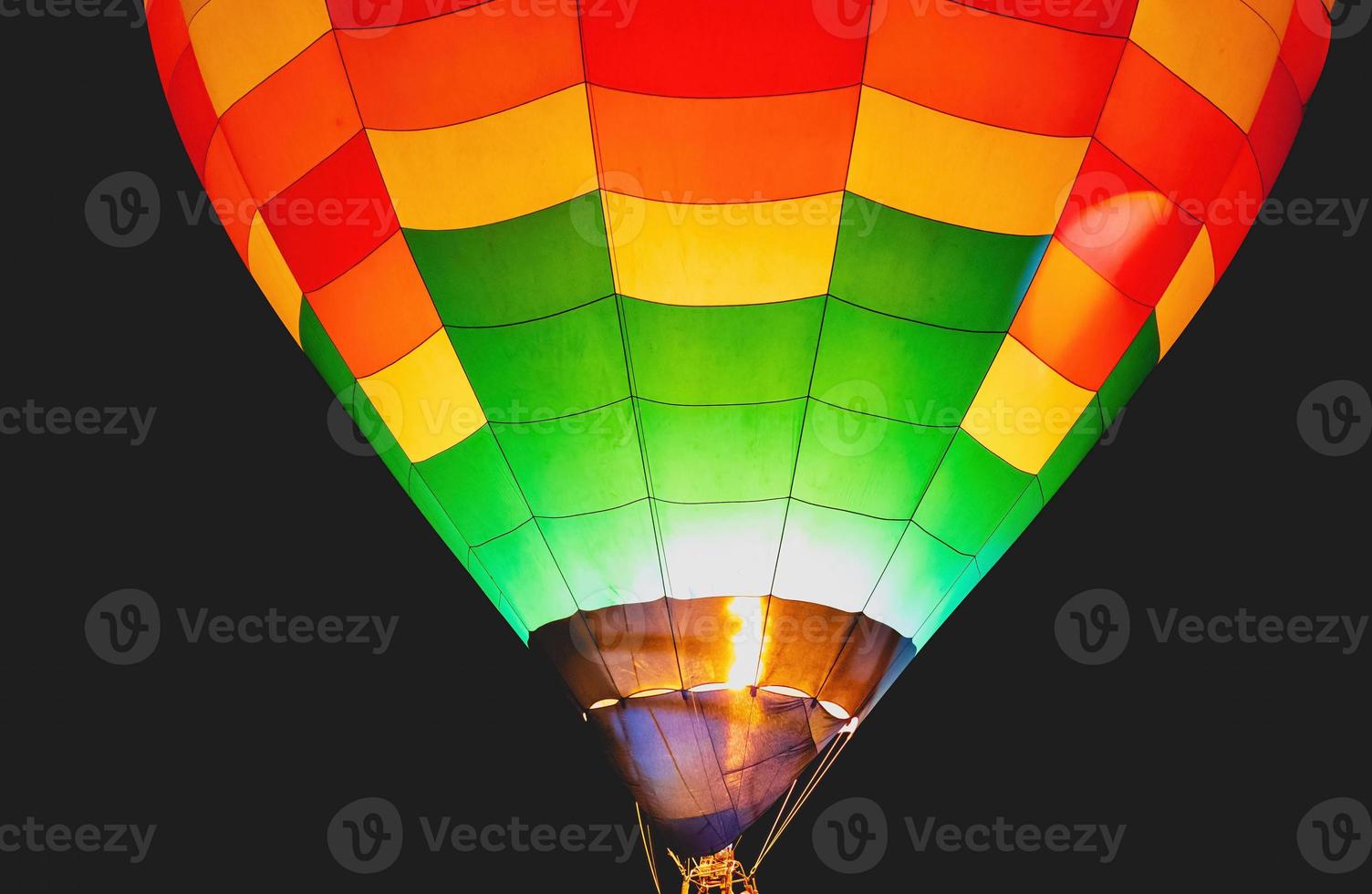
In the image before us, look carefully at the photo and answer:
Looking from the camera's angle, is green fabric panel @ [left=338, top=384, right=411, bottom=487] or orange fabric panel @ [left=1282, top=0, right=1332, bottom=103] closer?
orange fabric panel @ [left=1282, top=0, right=1332, bottom=103]

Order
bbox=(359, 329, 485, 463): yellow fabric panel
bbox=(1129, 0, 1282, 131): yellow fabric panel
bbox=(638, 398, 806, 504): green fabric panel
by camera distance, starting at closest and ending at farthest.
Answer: bbox=(1129, 0, 1282, 131): yellow fabric panel, bbox=(638, 398, 806, 504): green fabric panel, bbox=(359, 329, 485, 463): yellow fabric panel

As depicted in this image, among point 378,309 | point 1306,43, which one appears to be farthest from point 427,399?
point 1306,43

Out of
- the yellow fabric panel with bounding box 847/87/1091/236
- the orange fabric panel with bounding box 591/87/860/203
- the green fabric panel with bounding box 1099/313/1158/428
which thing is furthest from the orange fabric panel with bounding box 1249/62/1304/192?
the orange fabric panel with bounding box 591/87/860/203

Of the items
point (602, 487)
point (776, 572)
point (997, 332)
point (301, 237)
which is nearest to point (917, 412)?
point (997, 332)

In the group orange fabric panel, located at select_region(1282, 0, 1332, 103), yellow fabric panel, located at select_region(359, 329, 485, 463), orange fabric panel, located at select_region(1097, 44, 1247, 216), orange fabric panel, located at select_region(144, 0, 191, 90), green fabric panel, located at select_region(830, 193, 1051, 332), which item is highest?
orange fabric panel, located at select_region(1282, 0, 1332, 103)

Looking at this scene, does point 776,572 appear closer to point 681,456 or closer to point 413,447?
point 681,456

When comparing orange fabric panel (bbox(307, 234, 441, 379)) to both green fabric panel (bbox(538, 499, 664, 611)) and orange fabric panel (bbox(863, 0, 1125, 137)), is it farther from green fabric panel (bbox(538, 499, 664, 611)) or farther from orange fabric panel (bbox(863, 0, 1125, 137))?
orange fabric panel (bbox(863, 0, 1125, 137))
